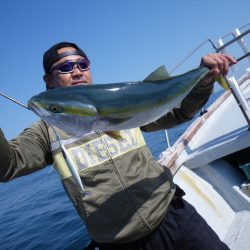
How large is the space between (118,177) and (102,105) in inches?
34.7

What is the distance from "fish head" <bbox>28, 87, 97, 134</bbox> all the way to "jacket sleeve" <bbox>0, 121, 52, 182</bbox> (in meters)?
0.51

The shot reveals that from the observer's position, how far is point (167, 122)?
11.5 ft

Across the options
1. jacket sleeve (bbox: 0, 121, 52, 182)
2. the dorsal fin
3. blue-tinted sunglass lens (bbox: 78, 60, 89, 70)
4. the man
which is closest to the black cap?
the man

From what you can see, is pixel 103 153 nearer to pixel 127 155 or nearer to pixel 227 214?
pixel 127 155

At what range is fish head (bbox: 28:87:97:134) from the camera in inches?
92.7

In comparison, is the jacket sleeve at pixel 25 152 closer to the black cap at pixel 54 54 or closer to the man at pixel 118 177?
the man at pixel 118 177

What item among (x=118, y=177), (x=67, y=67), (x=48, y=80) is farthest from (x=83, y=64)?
(x=118, y=177)

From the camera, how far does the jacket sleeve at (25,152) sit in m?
2.66

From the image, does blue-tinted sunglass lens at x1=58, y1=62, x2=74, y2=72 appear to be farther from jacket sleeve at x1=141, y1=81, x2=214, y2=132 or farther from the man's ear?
jacket sleeve at x1=141, y1=81, x2=214, y2=132

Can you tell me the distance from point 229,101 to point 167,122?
9.37 meters

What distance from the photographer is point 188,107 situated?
11.1ft

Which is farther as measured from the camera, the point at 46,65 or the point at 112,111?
the point at 46,65

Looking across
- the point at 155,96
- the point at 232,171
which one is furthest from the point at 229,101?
the point at 155,96

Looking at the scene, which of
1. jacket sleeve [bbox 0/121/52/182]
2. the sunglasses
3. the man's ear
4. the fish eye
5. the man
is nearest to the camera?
the fish eye
